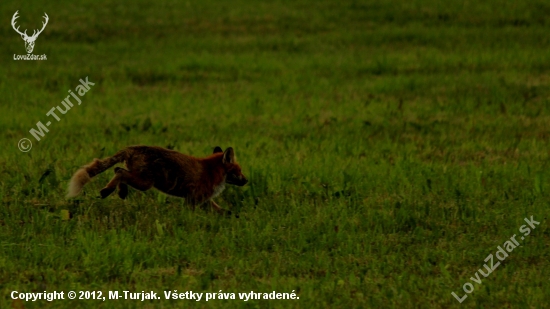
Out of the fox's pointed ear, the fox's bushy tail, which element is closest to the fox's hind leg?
the fox's bushy tail

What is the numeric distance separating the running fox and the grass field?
0.80ft

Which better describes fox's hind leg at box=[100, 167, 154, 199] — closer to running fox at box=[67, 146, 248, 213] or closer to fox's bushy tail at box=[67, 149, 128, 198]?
running fox at box=[67, 146, 248, 213]

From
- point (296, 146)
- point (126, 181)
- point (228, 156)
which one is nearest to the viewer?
point (126, 181)

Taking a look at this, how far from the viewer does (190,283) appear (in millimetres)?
6660

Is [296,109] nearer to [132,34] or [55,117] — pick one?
[55,117]

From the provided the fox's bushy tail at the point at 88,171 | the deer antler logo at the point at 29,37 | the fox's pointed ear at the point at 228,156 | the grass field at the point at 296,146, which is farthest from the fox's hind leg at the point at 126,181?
the deer antler logo at the point at 29,37

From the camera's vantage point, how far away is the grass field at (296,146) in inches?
273

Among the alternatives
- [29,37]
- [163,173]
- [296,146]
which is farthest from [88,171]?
[29,37]

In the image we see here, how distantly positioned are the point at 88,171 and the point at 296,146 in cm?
424

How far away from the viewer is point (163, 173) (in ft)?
26.7

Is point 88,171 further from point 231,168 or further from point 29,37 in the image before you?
point 29,37

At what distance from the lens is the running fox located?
26.6ft

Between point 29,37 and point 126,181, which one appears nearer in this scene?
point 126,181

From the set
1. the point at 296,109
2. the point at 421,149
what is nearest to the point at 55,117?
the point at 296,109
